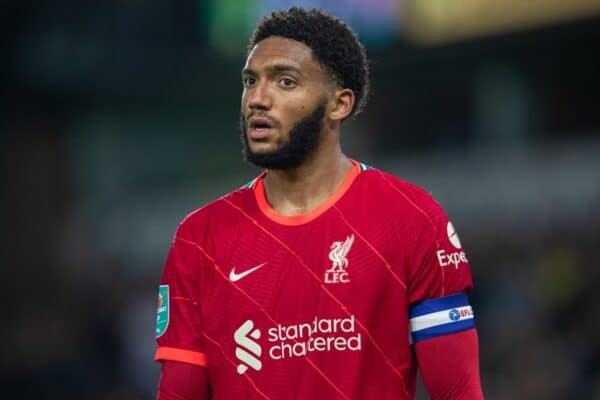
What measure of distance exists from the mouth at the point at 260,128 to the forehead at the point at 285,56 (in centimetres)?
16

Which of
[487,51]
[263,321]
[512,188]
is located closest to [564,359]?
[512,188]

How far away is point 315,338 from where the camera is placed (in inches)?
153

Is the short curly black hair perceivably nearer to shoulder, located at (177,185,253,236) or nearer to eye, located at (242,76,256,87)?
eye, located at (242,76,256,87)

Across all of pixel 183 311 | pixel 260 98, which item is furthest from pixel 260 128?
pixel 183 311

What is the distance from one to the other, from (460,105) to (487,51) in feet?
4.12

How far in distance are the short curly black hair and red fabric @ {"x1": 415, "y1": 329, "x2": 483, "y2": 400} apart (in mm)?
814

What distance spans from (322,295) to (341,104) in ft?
2.06

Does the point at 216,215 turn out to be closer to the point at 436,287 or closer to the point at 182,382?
Result: the point at 182,382

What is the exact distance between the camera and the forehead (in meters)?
3.98

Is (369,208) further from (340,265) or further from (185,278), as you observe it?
(185,278)

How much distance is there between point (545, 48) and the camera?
10.8 metres

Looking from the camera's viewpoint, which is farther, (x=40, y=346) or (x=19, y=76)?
(x=19, y=76)

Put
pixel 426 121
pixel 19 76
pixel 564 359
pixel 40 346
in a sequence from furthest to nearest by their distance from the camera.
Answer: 1. pixel 19 76
2. pixel 426 121
3. pixel 40 346
4. pixel 564 359

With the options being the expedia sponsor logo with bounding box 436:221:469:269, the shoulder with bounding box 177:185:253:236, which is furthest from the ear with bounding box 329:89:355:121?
the expedia sponsor logo with bounding box 436:221:469:269
